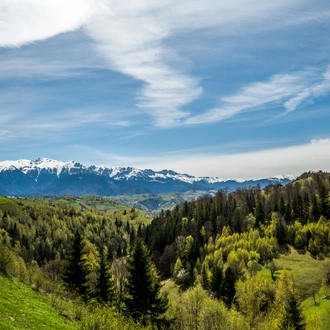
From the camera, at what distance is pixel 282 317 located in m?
59.4

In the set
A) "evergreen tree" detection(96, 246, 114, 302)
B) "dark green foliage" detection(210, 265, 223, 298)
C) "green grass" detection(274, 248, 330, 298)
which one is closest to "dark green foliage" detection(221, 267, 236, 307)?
"dark green foliage" detection(210, 265, 223, 298)

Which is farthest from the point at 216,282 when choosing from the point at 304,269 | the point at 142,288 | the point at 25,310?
the point at 25,310

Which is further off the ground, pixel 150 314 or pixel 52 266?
pixel 150 314

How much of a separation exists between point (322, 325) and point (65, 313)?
65.5 metres

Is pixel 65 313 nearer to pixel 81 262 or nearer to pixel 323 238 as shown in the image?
pixel 81 262

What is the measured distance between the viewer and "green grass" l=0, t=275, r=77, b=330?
2606 cm

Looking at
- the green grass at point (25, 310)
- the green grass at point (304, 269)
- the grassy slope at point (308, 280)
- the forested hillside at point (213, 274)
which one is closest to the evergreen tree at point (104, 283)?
→ the forested hillside at point (213, 274)

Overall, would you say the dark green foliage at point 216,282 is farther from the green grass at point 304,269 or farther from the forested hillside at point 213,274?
the green grass at point 304,269

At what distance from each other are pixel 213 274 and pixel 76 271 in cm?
6993

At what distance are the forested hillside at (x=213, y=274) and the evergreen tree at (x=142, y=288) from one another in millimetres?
148

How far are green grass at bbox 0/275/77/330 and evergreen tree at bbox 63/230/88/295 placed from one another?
1745 centimetres

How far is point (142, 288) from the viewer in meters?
48.5

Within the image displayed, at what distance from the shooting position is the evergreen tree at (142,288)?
48.0m

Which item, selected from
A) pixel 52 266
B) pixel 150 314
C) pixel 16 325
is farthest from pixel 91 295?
pixel 52 266
